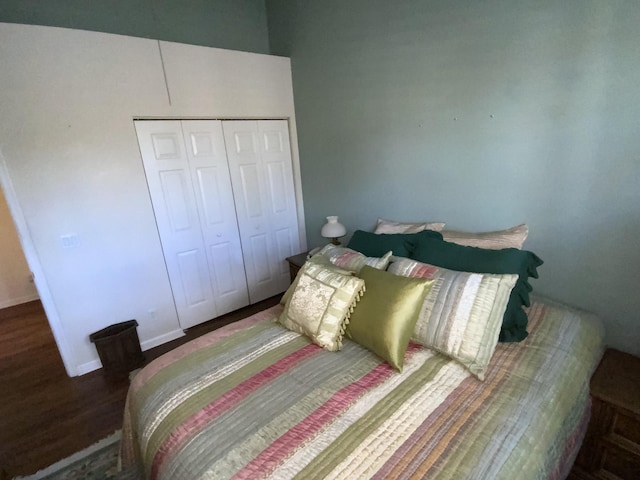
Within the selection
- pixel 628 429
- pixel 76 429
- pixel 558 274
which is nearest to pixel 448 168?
pixel 558 274

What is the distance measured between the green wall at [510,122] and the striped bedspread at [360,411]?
37 centimetres

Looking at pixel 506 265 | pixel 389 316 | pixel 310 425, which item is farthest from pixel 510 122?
pixel 310 425

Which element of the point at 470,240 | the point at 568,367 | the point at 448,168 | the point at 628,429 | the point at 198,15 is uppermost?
the point at 198,15

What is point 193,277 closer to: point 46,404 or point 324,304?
point 46,404

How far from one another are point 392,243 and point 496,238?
57 cm

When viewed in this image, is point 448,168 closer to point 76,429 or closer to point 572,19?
point 572,19

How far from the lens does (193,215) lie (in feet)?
9.51

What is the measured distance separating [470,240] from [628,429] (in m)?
1.01

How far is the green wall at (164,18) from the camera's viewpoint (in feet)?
7.75

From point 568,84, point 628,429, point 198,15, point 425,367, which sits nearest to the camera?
point 628,429

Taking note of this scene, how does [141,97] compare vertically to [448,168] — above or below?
above

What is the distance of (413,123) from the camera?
220cm

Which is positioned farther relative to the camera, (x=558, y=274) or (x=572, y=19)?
(x=558, y=274)

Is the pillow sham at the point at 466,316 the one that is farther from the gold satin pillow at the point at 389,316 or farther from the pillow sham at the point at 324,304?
the pillow sham at the point at 324,304
